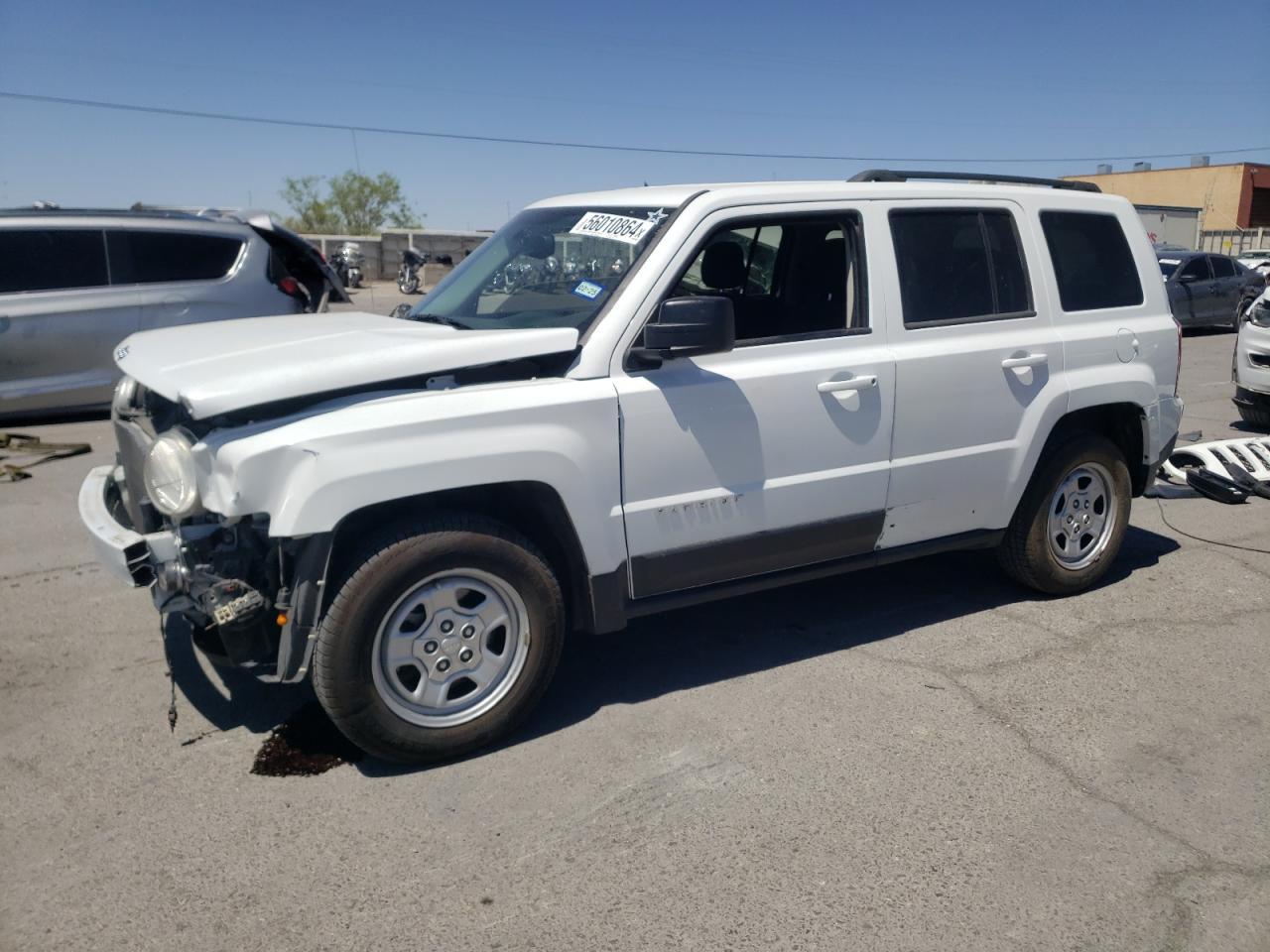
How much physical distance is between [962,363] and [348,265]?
1088 inches

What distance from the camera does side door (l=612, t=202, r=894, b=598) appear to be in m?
3.91

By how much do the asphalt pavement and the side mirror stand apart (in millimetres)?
1424

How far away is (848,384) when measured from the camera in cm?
427

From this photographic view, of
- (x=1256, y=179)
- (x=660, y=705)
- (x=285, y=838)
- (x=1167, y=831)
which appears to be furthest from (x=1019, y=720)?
(x=1256, y=179)

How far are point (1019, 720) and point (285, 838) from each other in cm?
268

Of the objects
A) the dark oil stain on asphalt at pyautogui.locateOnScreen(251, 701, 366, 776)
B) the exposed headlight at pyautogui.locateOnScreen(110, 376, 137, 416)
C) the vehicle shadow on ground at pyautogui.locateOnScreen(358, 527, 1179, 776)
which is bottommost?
the vehicle shadow on ground at pyautogui.locateOnScreen(358, 527, 1179, 776)

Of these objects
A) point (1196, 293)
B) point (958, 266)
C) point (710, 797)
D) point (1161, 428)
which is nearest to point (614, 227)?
point (958, 266)

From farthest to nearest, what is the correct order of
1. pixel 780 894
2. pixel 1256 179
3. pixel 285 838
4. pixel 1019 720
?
pixel 1256 179, pixel 1019 720, pixel 285 838, pixel 780 894

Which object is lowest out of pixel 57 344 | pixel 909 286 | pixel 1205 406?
pixel 1205 406

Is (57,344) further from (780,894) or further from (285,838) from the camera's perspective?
(780,894)

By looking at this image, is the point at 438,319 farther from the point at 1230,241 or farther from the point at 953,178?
the point at 1230,241

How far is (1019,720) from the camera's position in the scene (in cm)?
402

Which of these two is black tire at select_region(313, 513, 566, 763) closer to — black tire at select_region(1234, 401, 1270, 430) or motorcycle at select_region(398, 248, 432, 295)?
black tire at select_region(1234, 401, 1270, 430)

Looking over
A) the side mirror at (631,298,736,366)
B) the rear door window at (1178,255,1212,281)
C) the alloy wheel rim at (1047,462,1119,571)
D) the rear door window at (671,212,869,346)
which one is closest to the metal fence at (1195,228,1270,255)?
the rear door window at (1178,255,1212,281)
